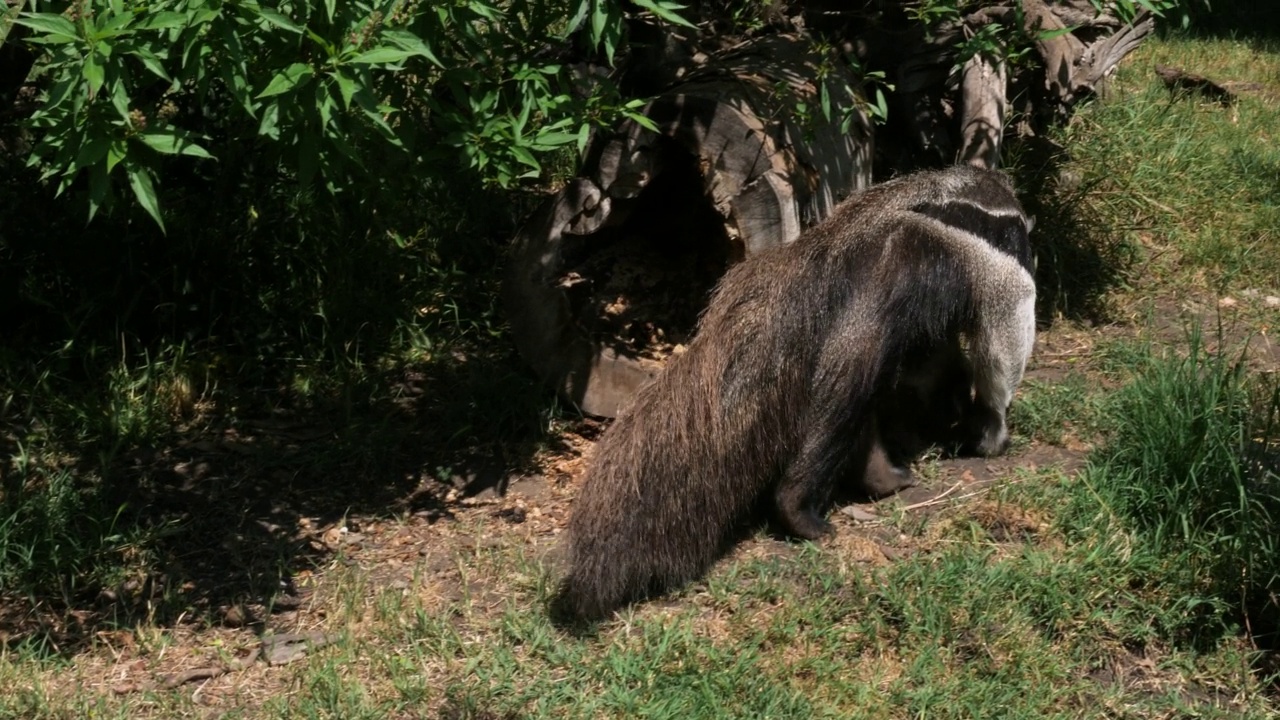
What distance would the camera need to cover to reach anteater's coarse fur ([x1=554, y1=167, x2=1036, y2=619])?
14.2ft

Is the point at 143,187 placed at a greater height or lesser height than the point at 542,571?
greater

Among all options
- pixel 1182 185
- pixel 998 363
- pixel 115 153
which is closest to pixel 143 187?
pixel 115 153

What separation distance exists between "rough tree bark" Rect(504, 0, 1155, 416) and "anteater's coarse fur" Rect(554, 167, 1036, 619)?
34 cm

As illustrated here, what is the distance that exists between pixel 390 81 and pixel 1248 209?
5.41 meters

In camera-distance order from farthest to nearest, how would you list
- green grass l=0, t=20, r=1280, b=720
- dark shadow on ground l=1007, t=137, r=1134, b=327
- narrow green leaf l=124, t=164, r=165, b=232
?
dark shadow on ground l=1007, t=137, r=1134, b=327, green grass l=0, t=20, r=1280, b=720, narrow green leaf l=124, t=164, r=165, b=232

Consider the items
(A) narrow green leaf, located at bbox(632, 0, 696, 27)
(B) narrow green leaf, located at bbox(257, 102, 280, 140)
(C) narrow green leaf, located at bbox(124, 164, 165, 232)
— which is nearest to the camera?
(C) narrow green leaf, located at bbox(124, 164, 165, 232)

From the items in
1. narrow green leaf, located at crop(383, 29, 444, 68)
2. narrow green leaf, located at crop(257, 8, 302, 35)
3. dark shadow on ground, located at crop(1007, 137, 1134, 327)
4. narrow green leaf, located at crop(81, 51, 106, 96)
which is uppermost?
narrow green leaf, located at crop(257, 8, 302, 35)

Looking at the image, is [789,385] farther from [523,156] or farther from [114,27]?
[114,27]

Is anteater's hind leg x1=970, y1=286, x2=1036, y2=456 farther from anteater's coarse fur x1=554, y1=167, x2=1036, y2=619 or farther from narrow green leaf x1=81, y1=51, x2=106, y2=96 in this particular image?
narrow green leaf x1=81, y1=51, x2=106, y2=96

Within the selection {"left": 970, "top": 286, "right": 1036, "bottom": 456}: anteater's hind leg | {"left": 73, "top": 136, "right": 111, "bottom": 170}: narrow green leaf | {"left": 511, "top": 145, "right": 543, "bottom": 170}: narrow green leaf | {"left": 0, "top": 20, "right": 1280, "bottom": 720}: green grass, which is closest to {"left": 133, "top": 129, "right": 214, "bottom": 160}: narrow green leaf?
{"left": 73, "top": 136, "right": 111, "bottom": 170}: narrow green leaf

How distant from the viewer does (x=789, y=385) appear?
15.1 ft

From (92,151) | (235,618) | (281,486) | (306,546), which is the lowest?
(235,618)

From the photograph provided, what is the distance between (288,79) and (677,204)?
2.59 m

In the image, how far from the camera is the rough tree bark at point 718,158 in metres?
5.07
